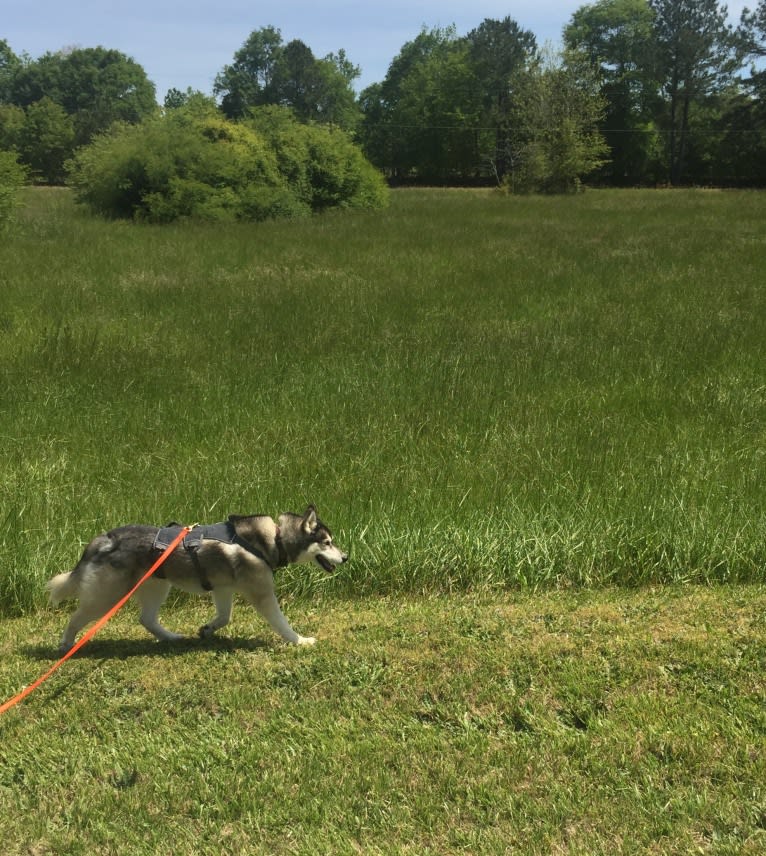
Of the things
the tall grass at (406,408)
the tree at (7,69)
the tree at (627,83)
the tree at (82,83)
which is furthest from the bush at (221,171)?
the tree at (7,69)

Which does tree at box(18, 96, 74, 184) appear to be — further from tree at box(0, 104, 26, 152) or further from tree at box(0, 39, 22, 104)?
tree at box(0, 39, 22, 104)

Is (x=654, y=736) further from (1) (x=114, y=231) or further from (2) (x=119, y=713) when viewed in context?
(1) (x=114, y=231)

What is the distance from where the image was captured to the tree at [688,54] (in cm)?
6994

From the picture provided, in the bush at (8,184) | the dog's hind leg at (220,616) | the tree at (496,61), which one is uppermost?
the tree at (496,61)

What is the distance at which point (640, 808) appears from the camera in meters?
2.74

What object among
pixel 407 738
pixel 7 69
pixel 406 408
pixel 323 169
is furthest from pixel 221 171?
pixel 7 69

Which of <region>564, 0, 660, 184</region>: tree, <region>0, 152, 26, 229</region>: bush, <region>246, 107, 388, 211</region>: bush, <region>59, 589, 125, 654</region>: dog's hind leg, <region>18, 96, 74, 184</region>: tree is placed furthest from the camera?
<region>18, 96, 74, 184</region>: tree

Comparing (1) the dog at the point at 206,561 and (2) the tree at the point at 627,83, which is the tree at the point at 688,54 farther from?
(1) the dog at the point at 206,561

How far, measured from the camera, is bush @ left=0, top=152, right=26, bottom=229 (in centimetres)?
2178

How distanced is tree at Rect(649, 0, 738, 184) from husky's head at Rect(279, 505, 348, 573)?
73.1 meters

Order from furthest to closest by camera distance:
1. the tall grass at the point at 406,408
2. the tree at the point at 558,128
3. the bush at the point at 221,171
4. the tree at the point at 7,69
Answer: the tree at the point at 7,69, the tree at the point at 558,128, the bush at the point at 221,171, the tall grass at the point at 406,408

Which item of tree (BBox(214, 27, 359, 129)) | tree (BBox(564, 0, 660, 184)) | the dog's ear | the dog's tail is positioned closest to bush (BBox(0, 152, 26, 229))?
the dog's tail

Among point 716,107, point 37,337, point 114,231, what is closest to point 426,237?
point 114,231

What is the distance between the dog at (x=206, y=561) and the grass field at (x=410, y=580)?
0.25 metres
